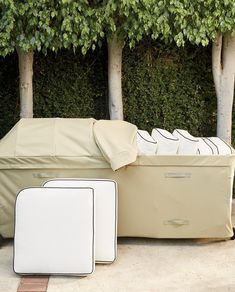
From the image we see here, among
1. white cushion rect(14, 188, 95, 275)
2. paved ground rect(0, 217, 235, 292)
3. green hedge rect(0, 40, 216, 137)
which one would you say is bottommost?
paved ground rect(0, 217, 235, 292)

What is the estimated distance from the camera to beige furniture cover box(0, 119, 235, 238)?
445 cm

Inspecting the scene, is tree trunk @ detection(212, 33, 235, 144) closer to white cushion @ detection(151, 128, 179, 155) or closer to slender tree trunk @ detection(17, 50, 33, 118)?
white cushion @ detection(151, 128, 179, 155)

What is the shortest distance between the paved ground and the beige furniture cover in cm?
16

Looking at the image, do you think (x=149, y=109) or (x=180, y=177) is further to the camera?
(x=149, y=109)

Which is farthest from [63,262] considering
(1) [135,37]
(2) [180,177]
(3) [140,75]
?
(3) [140,75]

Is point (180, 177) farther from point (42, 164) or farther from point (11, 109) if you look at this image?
point (11, 109)

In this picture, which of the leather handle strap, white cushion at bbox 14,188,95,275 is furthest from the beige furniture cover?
the leather handle strap

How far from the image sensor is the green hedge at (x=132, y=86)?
6121mm

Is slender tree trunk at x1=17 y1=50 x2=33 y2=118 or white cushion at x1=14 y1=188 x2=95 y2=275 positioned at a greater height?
slender tree trunk at x1=17 y1=50 x2=33 y2=118

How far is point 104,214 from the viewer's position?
168 inches

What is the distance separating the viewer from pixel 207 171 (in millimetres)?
4441

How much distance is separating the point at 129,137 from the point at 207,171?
77cm

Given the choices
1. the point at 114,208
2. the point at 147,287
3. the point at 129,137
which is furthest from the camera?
the point at 129,137

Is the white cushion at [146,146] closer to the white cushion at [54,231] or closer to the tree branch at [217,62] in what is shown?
the white cushion at [54,231]
